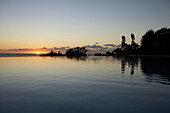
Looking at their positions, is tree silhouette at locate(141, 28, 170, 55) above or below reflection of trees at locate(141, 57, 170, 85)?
above

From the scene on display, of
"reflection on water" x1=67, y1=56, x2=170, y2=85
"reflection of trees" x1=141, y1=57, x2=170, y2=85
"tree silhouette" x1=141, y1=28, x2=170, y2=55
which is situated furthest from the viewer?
"tree silhouette" x1=141, y1=28, x2=170, y2=55

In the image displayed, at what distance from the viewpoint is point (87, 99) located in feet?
21.6

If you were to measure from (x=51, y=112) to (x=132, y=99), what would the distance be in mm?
3638

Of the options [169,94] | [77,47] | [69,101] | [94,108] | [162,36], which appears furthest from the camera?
[77,47]

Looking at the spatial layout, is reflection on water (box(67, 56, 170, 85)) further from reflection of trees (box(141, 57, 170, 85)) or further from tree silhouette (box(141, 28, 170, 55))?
tree silhouette (box(141, 28, 170, 55))

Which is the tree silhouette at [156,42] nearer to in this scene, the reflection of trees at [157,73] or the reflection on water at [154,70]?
the reflection on water at [154,70]

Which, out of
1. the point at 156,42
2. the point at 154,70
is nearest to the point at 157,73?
the point at 154,70

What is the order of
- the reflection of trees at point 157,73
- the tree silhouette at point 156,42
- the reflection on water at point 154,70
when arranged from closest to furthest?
the reflection of trees at point 157,73 < the reflection on water at point 154,70 < the tree silhouette at point 156,42

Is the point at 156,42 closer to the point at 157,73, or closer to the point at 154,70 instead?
the point at 154,70

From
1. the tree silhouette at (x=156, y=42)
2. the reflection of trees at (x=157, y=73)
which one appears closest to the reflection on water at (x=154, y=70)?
the reflection of trees at (x=157, y=73)

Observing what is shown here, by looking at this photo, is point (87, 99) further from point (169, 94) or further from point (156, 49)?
point (156, 49)

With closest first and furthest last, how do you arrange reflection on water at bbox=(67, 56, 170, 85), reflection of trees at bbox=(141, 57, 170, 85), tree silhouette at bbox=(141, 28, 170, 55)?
reflection of trees at bbox=(141, 57, 170, 85) < reflection on water at bbox=(67, 56, 170, 85) < tree silhouette at bbox=(141, 28, 170, 55)

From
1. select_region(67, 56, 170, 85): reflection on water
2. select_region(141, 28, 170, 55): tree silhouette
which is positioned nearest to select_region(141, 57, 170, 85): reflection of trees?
select_region(67, 56, 170, 85): reflection on water

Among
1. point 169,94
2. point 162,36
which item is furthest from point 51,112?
point 162,36
